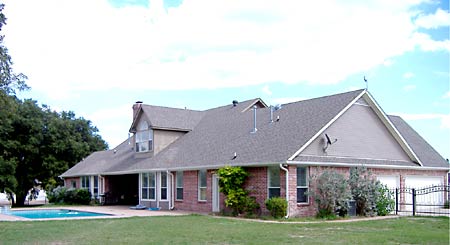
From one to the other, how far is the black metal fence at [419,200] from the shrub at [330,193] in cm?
356

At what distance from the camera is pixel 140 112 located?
34.2 meters

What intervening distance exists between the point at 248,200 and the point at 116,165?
14752 mm

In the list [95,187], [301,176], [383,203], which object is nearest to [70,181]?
[95,187]

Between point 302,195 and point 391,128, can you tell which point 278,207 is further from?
point 391,128

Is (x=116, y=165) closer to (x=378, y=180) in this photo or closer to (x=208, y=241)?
(x=378, y=180)

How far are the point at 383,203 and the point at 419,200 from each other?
503 cm

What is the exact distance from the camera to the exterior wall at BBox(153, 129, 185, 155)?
107 ft

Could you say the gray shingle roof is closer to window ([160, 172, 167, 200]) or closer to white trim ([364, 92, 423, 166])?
white trim ([364, 92, 423, 166])

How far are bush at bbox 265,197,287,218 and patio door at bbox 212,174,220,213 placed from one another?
448cm

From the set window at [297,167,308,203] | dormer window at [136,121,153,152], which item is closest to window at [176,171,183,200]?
dormer window at [136,121,153,152]

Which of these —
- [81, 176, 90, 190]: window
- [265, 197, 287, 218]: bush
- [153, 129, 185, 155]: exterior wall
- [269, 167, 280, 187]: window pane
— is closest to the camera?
[265, 197, 287, 218]: bush

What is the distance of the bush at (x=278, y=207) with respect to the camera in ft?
71.7

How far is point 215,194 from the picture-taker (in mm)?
26172

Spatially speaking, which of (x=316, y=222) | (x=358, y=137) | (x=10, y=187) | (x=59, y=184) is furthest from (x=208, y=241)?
(x=59, y=184)
